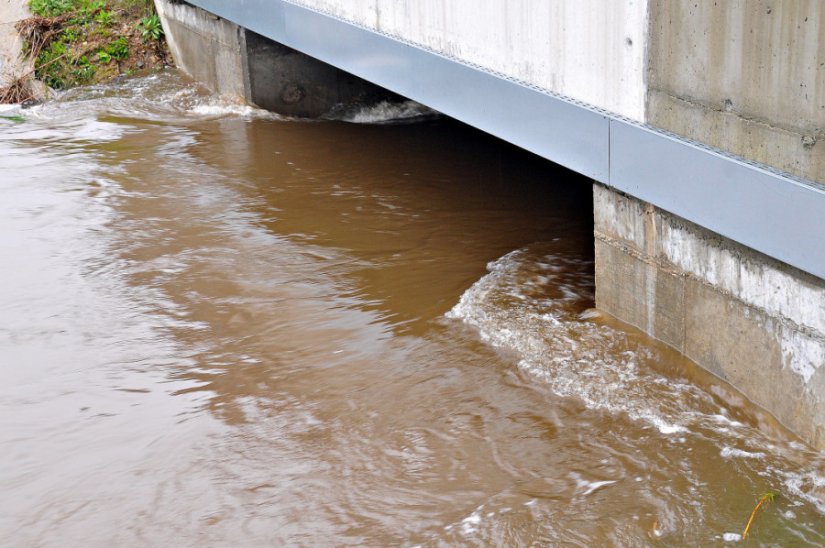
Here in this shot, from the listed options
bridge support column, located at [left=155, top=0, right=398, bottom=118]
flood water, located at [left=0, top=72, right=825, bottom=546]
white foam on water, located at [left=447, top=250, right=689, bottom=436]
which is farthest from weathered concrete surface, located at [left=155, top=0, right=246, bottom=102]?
white foam on water, located at [left=447, top=250, right=689, bottom=436]

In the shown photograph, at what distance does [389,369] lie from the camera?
239 inches

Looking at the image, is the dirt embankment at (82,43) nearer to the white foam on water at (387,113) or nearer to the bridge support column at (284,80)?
the bridge support column at (284,80)

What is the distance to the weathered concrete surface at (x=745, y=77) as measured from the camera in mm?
4383

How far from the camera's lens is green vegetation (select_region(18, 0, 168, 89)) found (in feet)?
47.0

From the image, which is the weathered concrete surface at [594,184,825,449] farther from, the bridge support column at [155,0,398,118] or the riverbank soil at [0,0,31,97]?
the riverbank soil at [0,0,31,97]

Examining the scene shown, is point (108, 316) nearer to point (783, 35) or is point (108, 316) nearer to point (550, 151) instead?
point (550, 151)

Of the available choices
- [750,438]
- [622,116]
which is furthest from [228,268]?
[750,438]

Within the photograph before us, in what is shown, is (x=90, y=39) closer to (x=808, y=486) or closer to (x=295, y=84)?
(x=295, y=84)

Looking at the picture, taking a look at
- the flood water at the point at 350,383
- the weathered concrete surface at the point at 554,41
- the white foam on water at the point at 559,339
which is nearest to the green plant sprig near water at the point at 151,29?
the flood water at the point at 350,383

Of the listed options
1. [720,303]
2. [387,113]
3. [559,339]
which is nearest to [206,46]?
[387,113]

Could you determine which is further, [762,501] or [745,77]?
[745,77]

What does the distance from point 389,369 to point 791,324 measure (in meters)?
2.29

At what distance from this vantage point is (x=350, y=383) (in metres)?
5.92

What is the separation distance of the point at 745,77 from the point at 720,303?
3.74 ft
